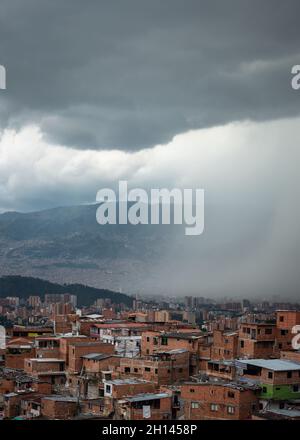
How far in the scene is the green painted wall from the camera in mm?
16594

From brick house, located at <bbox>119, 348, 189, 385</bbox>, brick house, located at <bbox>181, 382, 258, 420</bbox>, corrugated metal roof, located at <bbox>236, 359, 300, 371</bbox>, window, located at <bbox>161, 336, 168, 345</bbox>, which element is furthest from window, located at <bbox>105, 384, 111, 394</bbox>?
window, located at <bbox>161, 336, 168, 345</bbox>

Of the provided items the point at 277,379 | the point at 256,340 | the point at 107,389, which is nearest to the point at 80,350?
the point at 107,389

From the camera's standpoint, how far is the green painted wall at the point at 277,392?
16594mm

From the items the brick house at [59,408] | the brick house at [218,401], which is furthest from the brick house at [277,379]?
the brick house at [59,408]

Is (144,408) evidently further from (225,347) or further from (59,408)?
(225,347)

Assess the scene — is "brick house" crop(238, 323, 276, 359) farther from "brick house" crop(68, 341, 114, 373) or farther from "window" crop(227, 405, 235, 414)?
"window" crop(227, 405, 235, 414)

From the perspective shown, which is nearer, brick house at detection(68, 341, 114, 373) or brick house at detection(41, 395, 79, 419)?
brick house at detection(41, 395, 79, 419)

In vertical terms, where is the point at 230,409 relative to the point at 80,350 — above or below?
below

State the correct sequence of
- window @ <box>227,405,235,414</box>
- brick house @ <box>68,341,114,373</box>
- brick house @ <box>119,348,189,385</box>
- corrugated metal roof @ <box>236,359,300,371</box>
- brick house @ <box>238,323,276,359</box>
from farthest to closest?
brick house @ <box>68,341,114,373</box>, brick house @ <box>238,323,276,359</box>, brick house @ <box>119,348,189,385</box>, corrugated metal roof @ <box>236,359,300,371</box>, window @ <box>227,405,235,414</box>

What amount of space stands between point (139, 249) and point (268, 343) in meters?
93.0

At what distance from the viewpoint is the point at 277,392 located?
54.7 ft

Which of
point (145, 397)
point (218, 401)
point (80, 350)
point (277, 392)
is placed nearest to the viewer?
point (218, 401)
